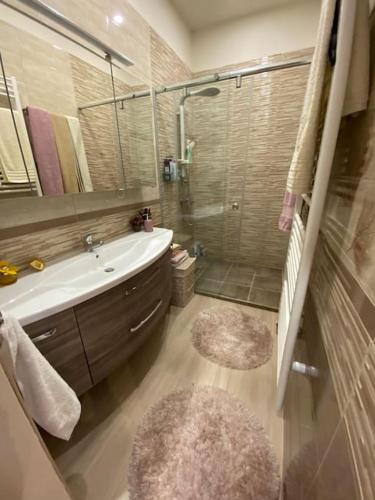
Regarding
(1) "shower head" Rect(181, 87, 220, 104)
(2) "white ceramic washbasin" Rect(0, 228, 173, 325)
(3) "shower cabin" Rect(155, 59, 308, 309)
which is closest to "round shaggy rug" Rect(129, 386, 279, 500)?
(2) "white ceramic washbasin" Rect(0, 228, 173, 325)

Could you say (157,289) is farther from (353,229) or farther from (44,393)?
(353,229)

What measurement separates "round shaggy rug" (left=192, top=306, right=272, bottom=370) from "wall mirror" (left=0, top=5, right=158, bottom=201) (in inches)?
53.1

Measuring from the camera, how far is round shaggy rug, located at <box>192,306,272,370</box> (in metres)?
1.49

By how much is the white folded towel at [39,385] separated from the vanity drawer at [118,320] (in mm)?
183

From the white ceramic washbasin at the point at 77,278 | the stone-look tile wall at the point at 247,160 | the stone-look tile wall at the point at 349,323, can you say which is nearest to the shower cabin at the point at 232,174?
the stone-look tile wall at the point at 247,160

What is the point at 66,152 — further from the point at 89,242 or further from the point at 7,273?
the point at 7,273

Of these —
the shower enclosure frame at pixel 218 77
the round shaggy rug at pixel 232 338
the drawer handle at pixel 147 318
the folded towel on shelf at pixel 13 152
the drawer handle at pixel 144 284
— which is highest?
the shower enclosure frame at pixel 218 77

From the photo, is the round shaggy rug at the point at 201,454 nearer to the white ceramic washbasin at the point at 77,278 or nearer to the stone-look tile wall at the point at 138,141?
the white ceramic washbasin at the point at 77,278

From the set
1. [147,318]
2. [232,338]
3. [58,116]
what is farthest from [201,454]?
[58,116]

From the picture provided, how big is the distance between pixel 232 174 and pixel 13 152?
7.10ft

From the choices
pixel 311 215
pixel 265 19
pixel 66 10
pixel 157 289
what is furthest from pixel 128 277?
pixel 265 19

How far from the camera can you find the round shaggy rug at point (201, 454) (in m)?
0.86

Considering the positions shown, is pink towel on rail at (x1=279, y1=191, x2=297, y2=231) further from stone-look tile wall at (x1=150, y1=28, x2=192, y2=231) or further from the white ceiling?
the white ceiling

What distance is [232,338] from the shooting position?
1667mm
